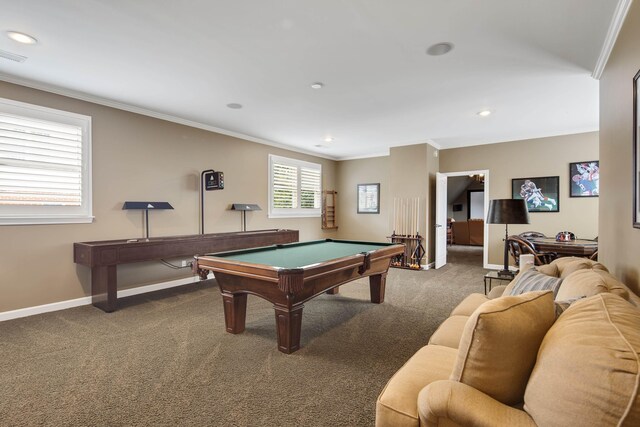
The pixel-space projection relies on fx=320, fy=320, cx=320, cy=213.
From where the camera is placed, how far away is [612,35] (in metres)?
2.51

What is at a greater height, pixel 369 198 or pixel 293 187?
pixel 293 187

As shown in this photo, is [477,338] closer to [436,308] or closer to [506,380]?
[506,380]

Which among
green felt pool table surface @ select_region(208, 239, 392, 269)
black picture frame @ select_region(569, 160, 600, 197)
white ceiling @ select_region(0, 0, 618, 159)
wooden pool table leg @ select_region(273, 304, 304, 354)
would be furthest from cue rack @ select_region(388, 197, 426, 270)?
wooden pool table leg @ select_region(273, 304, 304, 354)

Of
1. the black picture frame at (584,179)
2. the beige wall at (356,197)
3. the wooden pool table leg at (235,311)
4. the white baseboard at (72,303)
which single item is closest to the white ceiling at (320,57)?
the black picture frame at (584,179)

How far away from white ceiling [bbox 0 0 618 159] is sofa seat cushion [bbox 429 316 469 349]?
7.13 ft

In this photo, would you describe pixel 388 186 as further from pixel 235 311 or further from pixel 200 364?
pixel 200 364

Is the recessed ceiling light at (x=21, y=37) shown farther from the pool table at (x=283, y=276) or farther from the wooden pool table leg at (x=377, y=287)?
the wooden pool table leg at (x=377, y=287)

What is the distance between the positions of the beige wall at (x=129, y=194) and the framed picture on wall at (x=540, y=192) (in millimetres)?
5002

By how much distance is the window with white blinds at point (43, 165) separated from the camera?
346 cm

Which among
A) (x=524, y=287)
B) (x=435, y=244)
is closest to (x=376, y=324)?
(x=524, y=287)

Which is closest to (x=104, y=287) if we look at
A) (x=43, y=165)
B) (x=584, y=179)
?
(x=43, y=165)

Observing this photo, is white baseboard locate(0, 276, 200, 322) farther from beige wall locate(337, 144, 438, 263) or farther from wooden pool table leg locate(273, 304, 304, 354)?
beige wall locate(337, 144, 438, 263)

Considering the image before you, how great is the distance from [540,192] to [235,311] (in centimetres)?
580

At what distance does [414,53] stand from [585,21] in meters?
1.25
